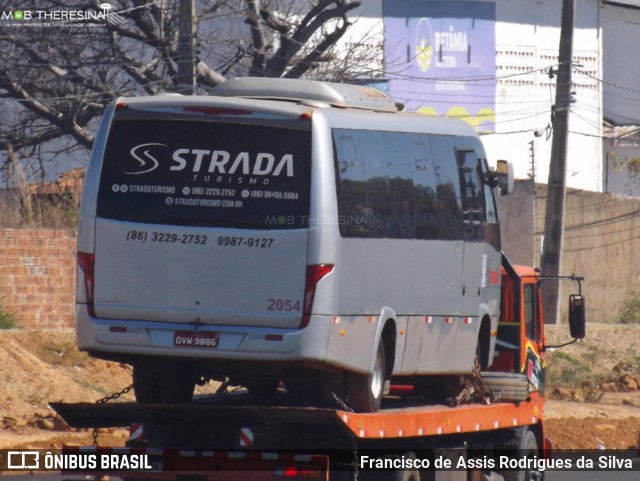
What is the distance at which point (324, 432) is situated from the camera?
1078 cm

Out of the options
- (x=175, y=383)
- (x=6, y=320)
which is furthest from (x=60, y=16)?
(x=175, y=383)

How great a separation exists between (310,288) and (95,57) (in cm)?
2165

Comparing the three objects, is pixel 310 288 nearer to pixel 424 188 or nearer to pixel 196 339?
pixel 196 339


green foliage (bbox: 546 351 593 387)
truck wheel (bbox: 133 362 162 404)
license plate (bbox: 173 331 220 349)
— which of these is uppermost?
license plate (bbox: 173 331 220 349)

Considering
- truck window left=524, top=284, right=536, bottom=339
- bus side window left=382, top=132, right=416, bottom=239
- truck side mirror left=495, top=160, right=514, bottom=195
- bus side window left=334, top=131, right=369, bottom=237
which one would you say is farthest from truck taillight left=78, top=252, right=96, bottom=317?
truck window left=524, top=284, right=536, bottom=339

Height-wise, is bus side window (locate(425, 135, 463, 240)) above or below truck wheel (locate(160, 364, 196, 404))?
above

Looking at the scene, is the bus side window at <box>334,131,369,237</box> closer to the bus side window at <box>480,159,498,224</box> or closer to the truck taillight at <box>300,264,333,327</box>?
the truck taillight at <box>300,264,333,327</box>

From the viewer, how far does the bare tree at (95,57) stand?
30562mm

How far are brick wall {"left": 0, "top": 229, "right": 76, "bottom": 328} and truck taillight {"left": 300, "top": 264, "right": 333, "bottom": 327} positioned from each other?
14.6 metres

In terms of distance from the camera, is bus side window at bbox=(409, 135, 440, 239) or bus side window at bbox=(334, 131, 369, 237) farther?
bus side window at bbox=(409, 135, 440, 239)

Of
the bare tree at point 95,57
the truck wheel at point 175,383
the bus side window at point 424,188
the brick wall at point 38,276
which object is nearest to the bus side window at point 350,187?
the bus side window at point 424,188

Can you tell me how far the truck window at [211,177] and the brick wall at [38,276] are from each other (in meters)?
13.6

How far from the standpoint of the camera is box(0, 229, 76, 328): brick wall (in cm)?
2378

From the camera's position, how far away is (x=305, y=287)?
1023cm
